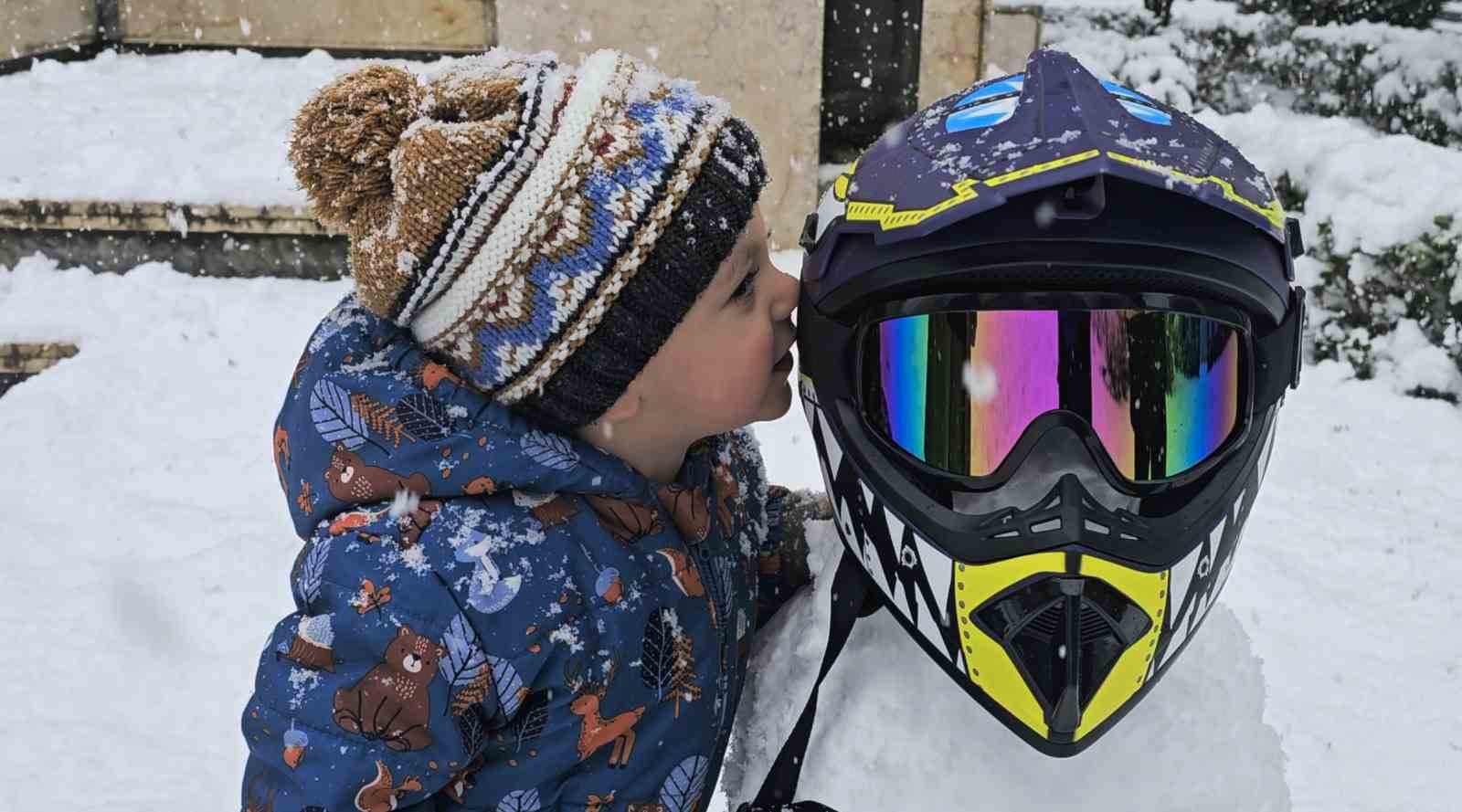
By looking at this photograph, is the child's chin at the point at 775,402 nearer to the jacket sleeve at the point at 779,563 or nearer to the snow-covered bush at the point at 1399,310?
the jacket sleeve at the point at 779,563

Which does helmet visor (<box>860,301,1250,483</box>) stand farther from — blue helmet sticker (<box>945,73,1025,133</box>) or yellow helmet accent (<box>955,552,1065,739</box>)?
blue helmet sticker (<box>945,73,1025,133</box>)

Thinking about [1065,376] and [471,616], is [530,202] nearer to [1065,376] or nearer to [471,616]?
[471,616]

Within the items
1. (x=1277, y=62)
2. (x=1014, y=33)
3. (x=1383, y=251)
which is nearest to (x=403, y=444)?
(x=1383, y=251)

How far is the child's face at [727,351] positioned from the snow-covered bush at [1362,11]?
6.41m

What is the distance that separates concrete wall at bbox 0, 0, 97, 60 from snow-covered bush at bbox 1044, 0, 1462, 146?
19.8 feet

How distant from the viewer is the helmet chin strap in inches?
61.7

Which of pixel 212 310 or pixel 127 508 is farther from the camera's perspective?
pixel 212 310

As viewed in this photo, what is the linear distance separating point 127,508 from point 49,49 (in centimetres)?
487

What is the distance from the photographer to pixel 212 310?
5859 mm

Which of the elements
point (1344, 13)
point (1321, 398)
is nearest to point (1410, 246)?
point (1321, 398)

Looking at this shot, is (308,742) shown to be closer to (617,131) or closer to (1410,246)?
(617,131)

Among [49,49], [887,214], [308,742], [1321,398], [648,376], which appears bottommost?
[1321,398]

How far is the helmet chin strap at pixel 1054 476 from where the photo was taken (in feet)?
5.14

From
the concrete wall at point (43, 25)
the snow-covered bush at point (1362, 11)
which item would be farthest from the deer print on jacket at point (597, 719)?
the concrete wall at point (43, 25)
